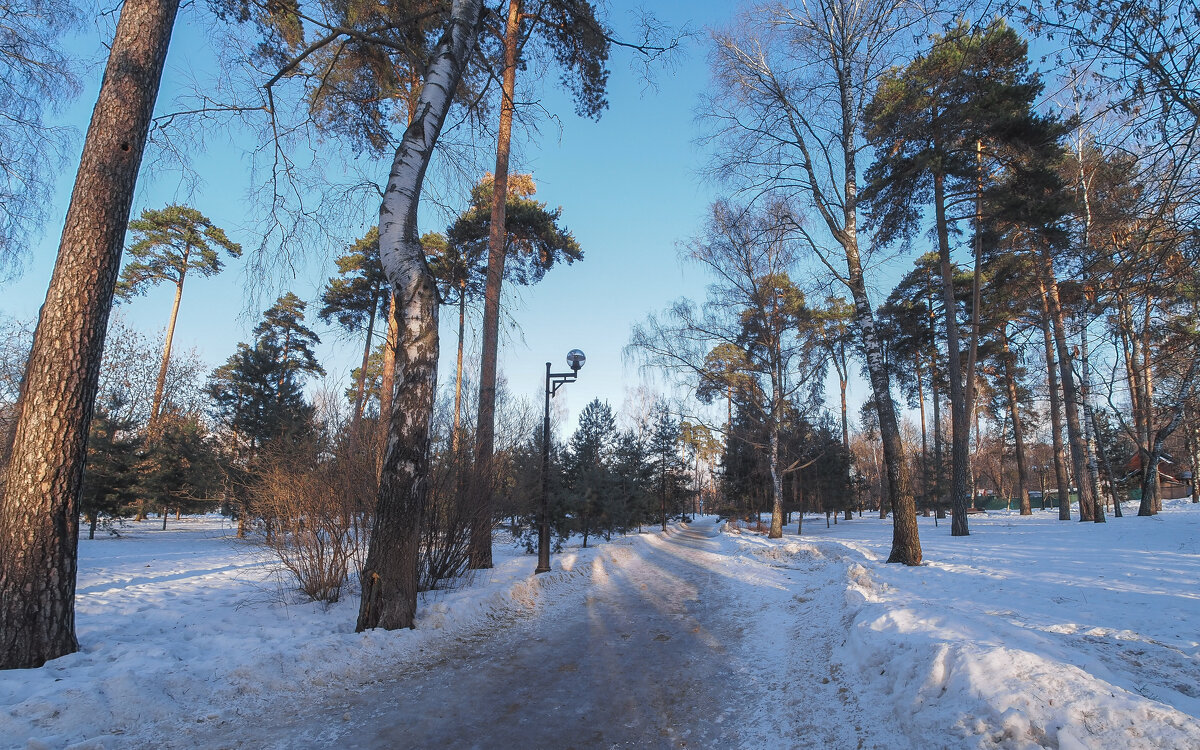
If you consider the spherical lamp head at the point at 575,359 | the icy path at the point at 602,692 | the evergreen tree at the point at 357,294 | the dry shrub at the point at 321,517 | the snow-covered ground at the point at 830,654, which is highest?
the evergreen tree at the point at 357,294

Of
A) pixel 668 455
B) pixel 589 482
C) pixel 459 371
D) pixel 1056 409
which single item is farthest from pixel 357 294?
pixel 1056 409

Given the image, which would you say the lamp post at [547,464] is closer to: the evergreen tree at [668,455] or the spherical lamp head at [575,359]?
the spherical lamp head at [575,359]

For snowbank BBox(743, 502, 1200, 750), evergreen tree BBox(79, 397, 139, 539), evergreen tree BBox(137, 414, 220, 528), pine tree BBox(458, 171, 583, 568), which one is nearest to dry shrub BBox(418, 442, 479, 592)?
pine tree BBox(458, 171, 583, 568)

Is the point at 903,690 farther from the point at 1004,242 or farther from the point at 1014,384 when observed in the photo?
the point at 1014,384

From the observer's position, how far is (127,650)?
162 inches

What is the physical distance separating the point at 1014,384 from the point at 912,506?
69.0 feet

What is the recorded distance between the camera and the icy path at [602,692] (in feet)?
11.0

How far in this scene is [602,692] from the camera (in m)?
4.21

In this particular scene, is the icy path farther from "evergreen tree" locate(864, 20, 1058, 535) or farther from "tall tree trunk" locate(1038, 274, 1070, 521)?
"tall tree trunk" locate(1038, 274, 1070, 521)

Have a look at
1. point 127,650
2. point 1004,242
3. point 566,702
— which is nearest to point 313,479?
point 127,650

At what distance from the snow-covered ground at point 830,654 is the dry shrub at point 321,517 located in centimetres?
38

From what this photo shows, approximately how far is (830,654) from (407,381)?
490 cm

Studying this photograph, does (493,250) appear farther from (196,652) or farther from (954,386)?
(954,386)

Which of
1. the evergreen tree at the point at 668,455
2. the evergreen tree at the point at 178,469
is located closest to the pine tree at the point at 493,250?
the evergreen tree at the point at 178,469
